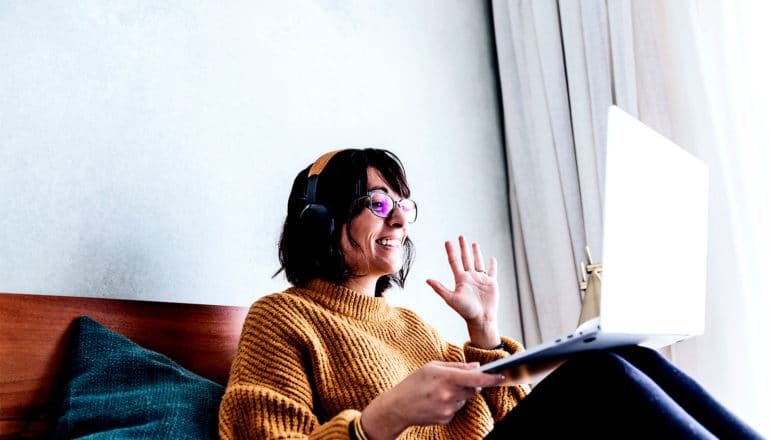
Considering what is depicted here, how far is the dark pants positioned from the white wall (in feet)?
2.45

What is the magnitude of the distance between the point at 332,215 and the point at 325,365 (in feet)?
0.89

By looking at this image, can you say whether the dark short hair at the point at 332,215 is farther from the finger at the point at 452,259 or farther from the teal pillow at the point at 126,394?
the teal pillow at the point at 126,394

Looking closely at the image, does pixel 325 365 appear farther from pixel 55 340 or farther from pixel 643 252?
pixel 643 252

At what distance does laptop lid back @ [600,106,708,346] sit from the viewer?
743 mm

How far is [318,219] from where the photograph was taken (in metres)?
1.21

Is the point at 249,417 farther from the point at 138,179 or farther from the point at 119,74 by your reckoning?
the point at 119,74

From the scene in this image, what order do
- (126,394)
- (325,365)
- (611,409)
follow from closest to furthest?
(611,409)
(126,394)
(325,365)

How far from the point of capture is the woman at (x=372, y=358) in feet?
2.66

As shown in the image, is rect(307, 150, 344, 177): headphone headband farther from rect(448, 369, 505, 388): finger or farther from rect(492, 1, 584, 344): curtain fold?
rect(492, 1, 584, 344): curtain fold

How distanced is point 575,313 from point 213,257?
44.4 inches

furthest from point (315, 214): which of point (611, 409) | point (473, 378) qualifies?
point (611, 409)

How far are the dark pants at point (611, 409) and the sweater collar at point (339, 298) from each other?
43 cm

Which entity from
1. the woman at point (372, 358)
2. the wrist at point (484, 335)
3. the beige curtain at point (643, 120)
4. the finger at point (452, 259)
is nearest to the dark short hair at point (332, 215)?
the woman at point (372, 358)

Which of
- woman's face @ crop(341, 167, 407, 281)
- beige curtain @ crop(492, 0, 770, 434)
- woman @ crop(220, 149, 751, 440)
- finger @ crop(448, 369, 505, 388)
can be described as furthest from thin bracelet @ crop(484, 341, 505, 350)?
beige curtain @ crop(492, 0, 770, 434)
